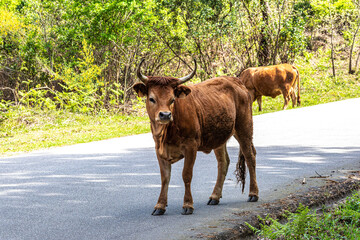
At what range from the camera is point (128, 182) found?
8758 millimetres

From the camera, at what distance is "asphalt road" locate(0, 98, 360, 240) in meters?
6.15

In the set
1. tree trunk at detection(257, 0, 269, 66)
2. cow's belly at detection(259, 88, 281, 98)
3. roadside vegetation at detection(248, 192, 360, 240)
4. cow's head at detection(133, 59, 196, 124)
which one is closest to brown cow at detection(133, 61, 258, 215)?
cow's head at detection(133, 59, 196, 124)

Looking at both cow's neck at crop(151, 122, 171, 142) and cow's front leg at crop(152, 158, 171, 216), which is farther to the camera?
cow's front leg at crop(152, 158, 171, 216)

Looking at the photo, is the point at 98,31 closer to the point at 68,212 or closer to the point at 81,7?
the point at 81,7

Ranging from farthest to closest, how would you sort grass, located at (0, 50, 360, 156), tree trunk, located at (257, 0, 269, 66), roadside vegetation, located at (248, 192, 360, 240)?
tree trunk, located at (257, 0, 269, 66), grass, located at (0, 50, 360, 156), roadside vegetation, located at (248, 192, 360, 240)

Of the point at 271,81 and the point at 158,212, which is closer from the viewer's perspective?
the point at 158,212

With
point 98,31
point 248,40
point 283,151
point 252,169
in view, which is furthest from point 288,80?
point 252,169

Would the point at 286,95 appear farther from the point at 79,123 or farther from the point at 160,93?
the point at 160,93

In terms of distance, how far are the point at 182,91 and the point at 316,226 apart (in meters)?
2.00

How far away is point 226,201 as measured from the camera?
7305 mm

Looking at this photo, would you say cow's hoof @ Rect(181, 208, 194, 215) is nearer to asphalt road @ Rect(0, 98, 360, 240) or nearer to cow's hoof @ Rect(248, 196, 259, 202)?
asphalt road @ Rect(0, 98, 360, 240)

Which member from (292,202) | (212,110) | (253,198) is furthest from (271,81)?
(212,110)

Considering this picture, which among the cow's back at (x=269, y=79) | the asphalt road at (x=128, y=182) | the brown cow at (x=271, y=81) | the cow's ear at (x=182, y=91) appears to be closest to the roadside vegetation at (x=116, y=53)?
the brown cow at (x=271, y=81)

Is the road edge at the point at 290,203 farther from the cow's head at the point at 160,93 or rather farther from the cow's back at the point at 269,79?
the cow's back at the point at 269,79
